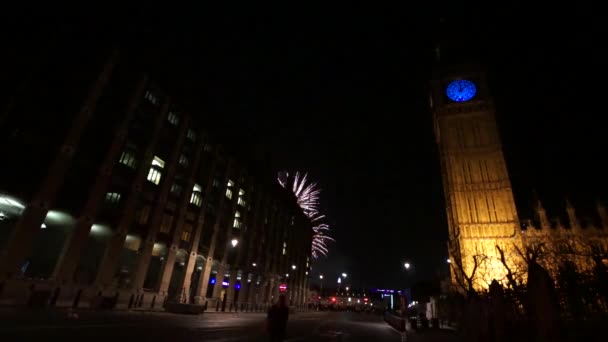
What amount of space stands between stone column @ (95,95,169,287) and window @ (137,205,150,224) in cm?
106

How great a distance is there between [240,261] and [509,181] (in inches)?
1916

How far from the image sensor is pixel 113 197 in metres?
30.1

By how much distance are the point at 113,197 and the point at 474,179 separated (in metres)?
57.0

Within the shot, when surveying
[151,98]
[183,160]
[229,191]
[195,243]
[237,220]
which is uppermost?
[151,98]

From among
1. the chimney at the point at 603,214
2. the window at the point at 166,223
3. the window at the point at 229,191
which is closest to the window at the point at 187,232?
the window at the point at 166,223

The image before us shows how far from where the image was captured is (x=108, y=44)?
94.5 feet

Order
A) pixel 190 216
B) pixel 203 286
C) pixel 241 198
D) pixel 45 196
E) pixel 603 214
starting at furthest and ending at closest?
pixel 241 198 < pixel 603 214 < pixel 190 216 < pixel 203 286 < pixel 45 196

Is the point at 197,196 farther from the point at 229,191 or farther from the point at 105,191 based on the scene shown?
the point at 105,191

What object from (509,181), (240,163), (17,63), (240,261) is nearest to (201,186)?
(240,163)

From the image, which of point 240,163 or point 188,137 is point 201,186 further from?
point 240,163

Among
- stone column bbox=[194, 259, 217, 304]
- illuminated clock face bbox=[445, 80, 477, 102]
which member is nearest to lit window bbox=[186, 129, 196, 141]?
stone column bbox=[194, 259, 217, 304]

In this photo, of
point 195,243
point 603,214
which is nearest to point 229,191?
point 195,243

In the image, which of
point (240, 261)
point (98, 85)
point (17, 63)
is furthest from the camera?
point (240, 261)

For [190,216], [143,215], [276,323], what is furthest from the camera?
[190,216]
